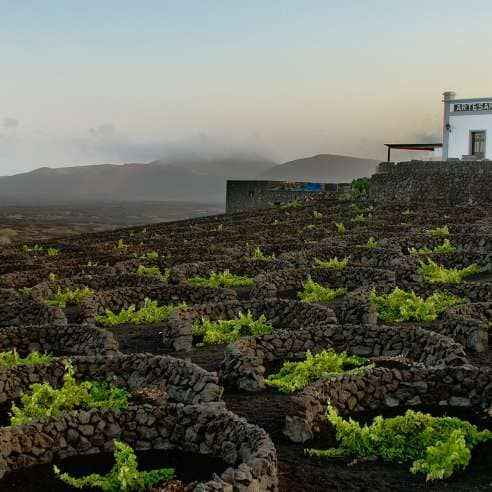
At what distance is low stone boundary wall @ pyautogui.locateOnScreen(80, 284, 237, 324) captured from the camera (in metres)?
22.9

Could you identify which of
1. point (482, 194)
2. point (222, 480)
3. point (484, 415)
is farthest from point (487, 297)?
point (482, 194)

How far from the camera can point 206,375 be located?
13633 mm

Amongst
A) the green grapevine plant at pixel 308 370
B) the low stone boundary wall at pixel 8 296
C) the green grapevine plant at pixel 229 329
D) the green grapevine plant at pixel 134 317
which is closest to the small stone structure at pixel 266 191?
the low stone boundary wall at pixel 8 296

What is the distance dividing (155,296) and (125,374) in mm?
9448

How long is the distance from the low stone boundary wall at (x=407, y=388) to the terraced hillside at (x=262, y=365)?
0.07 ft

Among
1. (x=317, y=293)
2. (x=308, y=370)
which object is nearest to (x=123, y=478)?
(x=308, y=370)

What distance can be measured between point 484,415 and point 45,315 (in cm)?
1215

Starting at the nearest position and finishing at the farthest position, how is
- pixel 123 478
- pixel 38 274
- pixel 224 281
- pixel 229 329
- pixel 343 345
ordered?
pixel 123 478
pixel 343 345
pixel 229 329
pixel 224 281
pixel 38 274

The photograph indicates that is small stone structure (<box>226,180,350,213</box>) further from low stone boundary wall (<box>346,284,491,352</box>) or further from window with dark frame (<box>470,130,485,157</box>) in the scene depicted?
low stone boundary wall (<box>346,284,491,352</box>)

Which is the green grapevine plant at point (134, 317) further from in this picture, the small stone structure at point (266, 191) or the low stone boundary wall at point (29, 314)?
the small stone structure at point (266, 191)

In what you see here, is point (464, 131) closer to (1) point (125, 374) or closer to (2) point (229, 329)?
(2) point (229, 329)

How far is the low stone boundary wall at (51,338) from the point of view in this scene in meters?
17.7

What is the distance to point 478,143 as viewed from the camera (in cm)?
6081

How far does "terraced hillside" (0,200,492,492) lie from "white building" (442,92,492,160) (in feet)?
99.7
